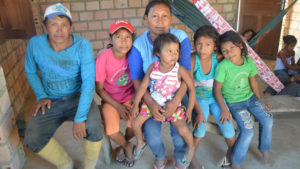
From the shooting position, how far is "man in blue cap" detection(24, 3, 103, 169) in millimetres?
1555

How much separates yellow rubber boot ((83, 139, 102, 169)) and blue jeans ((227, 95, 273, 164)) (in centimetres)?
95

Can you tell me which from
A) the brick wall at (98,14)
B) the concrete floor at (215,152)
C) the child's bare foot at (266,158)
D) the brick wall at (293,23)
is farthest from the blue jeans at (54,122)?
the brick wall at (293,23)

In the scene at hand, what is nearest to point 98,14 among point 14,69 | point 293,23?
point 14,69

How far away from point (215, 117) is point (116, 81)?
2.44 ft

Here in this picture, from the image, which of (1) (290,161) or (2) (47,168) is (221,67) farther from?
(2) (47,168)

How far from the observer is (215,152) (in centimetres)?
199

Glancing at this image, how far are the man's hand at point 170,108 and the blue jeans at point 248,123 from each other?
480 mm

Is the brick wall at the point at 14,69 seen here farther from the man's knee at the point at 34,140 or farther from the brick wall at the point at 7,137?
the man's knee at the point at 34,140

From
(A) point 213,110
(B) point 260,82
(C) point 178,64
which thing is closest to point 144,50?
(C) point 178,64

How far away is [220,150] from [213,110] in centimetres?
47

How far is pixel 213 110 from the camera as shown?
5.73ft

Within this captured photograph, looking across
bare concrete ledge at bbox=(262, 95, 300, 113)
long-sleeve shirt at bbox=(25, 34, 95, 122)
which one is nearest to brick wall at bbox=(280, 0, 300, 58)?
bare concrete ledge at bbox=(262, 95, 300, 113)

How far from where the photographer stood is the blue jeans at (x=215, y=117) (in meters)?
1.66

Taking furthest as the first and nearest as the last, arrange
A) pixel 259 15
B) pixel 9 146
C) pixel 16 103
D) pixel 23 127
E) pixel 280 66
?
pixel 259 15 → pixel 280 66 → pixel 16 103 → pixel 23 127 → pixel 9 146
